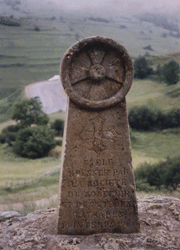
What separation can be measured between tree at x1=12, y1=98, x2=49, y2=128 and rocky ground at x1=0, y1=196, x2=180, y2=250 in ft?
68.5

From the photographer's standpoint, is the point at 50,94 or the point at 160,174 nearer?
the point at 160,174

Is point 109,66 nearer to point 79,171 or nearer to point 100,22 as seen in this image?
point 79,171

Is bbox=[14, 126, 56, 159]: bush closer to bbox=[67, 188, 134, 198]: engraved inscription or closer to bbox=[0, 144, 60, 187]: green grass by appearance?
bbox=[0, 144, 60, 187]: green grass

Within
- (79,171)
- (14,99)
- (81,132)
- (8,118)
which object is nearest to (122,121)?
(81,132)

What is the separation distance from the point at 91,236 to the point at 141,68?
1102 inches

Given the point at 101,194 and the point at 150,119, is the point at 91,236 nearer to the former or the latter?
the point at 101,194

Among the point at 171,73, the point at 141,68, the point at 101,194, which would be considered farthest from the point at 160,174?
the point at 141,68

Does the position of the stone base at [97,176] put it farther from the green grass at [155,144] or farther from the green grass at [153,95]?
the green grass at [153,95]

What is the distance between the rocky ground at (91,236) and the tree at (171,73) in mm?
25076

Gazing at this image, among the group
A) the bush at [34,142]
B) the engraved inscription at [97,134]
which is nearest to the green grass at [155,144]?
the bush at [34,142]

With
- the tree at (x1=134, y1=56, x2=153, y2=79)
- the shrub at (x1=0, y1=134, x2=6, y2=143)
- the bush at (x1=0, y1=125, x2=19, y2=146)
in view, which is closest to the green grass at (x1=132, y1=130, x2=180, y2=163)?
the tree at (x1=134, y1=56, x2=153, y2=79)

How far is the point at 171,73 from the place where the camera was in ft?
100

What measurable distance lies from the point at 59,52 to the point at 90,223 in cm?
1421

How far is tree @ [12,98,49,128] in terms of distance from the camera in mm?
27122
